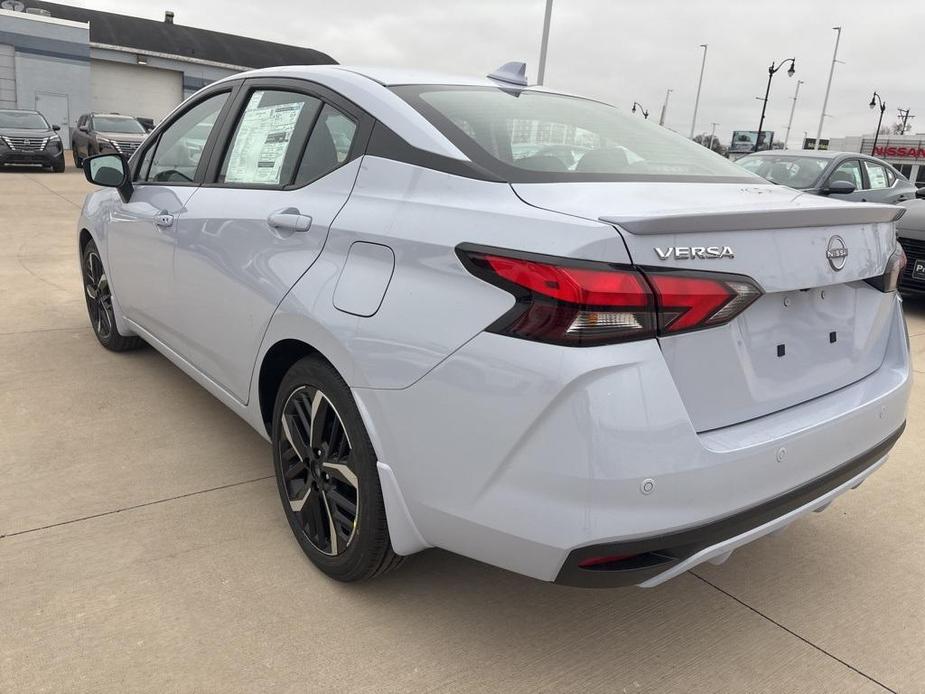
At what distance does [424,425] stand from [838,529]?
6.62 feet

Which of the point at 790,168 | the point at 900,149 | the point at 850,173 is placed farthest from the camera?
the point at 900,149

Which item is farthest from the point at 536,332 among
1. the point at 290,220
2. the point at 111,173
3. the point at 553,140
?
the point at 111,173

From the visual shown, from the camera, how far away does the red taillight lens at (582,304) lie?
1.63 m

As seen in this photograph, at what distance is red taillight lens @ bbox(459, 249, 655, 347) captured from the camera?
5.34 ft

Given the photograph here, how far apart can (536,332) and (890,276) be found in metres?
1.34

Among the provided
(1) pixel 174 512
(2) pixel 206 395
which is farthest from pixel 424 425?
(2) pixel 206 395

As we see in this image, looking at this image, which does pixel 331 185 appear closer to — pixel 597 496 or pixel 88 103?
pixel 597 496

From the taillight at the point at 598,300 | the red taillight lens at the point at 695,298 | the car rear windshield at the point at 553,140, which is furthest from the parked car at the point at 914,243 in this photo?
the taillight at the point at 598,300

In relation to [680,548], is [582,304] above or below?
above

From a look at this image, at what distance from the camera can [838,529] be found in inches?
117

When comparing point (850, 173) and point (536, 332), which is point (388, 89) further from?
point (850, 173)

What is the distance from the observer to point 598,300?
162 cm

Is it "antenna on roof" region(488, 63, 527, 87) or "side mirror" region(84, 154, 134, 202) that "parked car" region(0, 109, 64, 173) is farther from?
"antenna on roof" region(488, 63, 527, 87)

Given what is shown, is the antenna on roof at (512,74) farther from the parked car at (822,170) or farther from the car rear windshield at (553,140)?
the parked car at (822,170)
